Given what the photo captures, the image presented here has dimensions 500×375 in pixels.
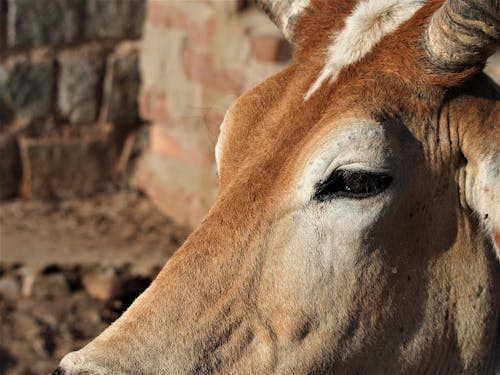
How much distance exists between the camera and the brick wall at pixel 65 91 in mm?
6109

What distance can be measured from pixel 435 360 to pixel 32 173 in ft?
14.0

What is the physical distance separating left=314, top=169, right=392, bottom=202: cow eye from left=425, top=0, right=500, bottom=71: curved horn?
1.09 feet

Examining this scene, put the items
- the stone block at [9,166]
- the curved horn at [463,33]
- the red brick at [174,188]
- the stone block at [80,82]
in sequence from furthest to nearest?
the stone block at [80,82], the stone block at [9,166], the red brick at [174,188], the curved horn at [463,33]

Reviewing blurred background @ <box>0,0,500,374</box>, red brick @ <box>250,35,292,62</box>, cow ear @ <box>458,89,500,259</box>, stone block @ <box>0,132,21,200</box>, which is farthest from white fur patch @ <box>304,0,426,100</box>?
stone block @ <box>0,132,21,200</box>

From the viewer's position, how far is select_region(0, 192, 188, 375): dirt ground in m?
4.64

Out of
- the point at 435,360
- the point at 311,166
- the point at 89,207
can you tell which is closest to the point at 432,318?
the point at 435,360

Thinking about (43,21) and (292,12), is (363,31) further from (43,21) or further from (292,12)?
(43,21)

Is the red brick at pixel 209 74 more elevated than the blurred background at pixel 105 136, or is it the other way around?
the red brick at pixel 209 74

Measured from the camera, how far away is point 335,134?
7.48 feet

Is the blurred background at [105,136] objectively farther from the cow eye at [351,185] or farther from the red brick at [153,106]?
the cow eye at [351,185]

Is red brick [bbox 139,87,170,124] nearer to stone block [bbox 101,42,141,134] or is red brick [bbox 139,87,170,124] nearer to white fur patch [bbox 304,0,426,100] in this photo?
stone block [bbox 101,42,141,134]

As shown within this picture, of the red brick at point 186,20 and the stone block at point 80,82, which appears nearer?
the red brick at point 186,20

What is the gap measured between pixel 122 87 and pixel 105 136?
0.35 metres

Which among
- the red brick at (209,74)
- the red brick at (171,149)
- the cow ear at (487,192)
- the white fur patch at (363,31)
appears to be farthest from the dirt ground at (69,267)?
the cow ear at (487,192)
